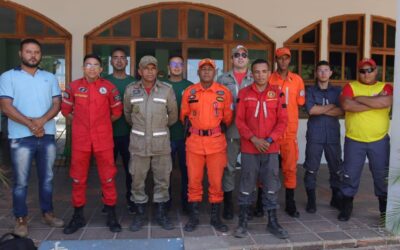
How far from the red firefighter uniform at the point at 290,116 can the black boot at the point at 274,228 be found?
2.00 feet

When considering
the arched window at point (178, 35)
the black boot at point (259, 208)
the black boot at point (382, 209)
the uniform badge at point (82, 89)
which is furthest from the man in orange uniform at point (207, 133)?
the arched window at point (178, 35)

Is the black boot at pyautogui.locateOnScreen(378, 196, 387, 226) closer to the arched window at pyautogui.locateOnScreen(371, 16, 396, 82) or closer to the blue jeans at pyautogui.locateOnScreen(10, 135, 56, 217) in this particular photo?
the blue jeans at pyautogui.locateOnScreen(10, 135, 56, 217)

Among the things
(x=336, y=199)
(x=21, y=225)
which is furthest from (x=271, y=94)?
(x=21, y=225)

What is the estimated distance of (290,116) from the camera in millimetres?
4320

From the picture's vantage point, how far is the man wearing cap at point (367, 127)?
4.14 meters

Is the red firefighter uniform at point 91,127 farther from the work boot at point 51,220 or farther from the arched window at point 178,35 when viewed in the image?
the arched window at point 178,35

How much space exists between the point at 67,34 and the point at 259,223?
458cm

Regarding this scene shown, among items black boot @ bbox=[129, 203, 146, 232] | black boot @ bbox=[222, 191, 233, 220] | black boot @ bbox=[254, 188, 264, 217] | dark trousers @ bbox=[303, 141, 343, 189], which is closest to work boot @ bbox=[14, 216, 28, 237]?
black boot @ bbox=[129, 203, 146, 232]

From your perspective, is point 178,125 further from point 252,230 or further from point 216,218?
point 252,230

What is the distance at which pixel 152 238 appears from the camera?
383 cm

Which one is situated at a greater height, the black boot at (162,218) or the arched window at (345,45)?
the arched window at (345,45)

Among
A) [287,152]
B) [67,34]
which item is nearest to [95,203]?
[287,152]

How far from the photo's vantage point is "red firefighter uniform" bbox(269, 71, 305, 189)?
4.30 metres

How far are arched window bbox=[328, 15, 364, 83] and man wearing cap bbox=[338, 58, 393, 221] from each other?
3496 millimetres
